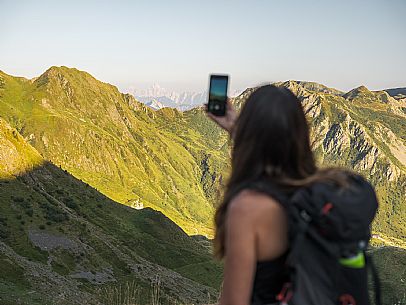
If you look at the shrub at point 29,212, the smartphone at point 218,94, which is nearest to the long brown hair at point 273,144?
the smartphone at point 218,94

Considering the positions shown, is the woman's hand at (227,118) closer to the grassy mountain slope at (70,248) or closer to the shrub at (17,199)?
the grassy mountain slope at (70,248)

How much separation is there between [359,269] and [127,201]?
194 metres

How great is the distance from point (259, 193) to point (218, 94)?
137 cm

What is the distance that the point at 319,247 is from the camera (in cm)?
273

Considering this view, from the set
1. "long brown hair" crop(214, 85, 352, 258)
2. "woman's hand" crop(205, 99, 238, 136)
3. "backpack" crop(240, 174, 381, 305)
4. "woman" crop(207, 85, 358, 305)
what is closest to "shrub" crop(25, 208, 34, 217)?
"woman's hand" crop(205, 99, 238, 136)

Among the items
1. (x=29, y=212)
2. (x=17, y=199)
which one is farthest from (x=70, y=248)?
(x=17, y=199)

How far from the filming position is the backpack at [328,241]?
262 cm

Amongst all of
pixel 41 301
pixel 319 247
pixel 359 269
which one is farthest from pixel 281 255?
pixel 41 301

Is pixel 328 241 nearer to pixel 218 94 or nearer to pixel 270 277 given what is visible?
pixel 270 277

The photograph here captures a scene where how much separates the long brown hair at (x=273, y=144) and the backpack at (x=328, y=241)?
4.6 inches

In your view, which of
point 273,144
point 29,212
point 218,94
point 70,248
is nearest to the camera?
point 273,144

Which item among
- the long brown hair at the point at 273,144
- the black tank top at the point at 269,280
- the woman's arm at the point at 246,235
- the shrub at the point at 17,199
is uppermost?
the long brown hair at the point at 273,144

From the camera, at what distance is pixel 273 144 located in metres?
2.79

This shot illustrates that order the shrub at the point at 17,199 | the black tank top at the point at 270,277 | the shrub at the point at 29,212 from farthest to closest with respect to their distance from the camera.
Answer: the shrub at the point at 17,199 → the shrub at the point at 29,212 → the black tank top at the point at 270,277
